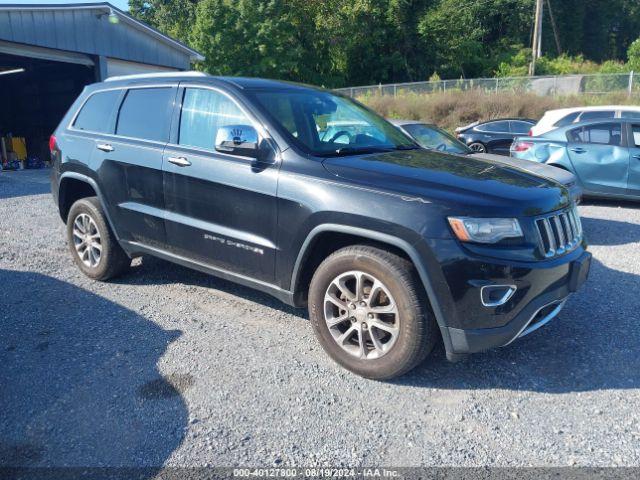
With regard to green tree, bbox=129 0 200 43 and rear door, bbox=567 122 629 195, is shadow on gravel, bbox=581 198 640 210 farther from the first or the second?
green tree, bbox=129 0 200 43

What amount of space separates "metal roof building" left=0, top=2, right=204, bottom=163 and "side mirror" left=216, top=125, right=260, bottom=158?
13.4 m

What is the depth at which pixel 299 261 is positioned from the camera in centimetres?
360

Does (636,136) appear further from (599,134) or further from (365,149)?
(365,149)

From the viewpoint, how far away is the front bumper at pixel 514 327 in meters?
3.09

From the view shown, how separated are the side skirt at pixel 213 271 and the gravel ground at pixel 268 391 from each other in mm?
395

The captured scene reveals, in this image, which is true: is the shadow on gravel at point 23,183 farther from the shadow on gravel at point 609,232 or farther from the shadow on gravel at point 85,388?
the shadow on gravel at point 609,232

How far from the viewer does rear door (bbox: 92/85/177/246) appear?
4.46m

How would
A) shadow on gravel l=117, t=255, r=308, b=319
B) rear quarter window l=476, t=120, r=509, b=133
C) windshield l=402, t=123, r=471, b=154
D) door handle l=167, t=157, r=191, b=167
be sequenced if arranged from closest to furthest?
1. door handle l=167, t=157, r=191, b=167
2. shadow on gravel l=117, t=255, r=308, b=319
3. windshield l=402, t=123, r=471, b=154
4. rear quarter window l=476, t=120, r=509, b=133

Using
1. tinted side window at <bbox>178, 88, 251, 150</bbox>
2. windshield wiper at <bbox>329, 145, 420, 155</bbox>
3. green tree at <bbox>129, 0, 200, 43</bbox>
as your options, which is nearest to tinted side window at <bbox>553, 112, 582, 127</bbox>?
Result: windshield wiper at <bbox>329, 145, 420, 155</bbox>

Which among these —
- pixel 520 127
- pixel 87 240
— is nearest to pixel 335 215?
pixel 87 240

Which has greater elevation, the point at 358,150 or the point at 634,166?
the point at 358,150

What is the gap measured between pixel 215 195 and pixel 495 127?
13.8 m

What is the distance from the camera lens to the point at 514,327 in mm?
3137

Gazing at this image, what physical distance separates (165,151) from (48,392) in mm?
1995
